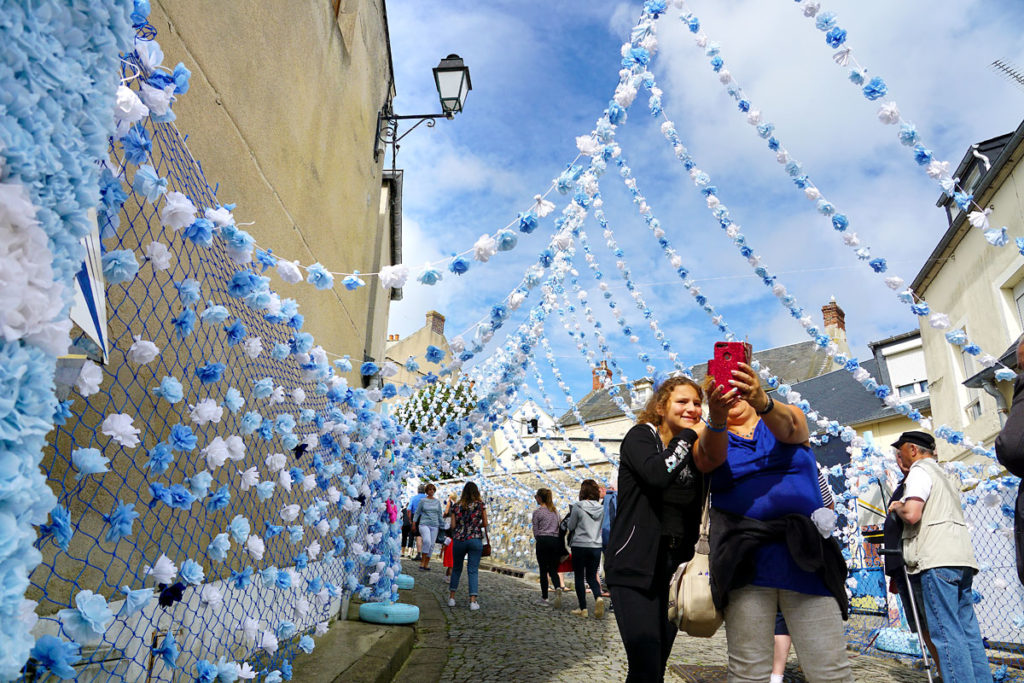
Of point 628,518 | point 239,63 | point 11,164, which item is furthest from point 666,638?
point 239,63

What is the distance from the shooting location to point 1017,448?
254cm

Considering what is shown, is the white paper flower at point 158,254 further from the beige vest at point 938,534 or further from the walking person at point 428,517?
the walking person at point 428,517

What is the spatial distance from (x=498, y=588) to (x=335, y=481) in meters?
6.40

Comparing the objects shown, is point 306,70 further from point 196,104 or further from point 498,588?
point 498,588

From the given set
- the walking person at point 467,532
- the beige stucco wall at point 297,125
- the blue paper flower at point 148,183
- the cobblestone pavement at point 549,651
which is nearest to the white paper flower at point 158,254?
the blue paper flower at point 148,183

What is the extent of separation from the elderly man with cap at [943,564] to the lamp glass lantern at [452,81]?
503 centimetres

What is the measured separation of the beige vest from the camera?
143 inches

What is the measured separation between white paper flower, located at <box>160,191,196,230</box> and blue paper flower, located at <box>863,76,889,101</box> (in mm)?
4107

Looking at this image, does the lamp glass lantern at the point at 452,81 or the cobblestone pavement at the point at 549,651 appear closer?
the cobblestone pavement at the point at 549,651

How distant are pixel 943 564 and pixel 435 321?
2487 centimetres

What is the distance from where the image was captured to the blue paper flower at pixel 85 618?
165 cm

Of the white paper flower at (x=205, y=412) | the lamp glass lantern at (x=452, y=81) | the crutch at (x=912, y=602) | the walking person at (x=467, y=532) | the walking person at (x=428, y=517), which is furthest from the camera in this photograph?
the walking person at (x=428, y=517)

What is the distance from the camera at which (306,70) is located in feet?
15.5

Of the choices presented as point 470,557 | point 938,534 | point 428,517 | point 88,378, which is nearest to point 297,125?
point 88,378
